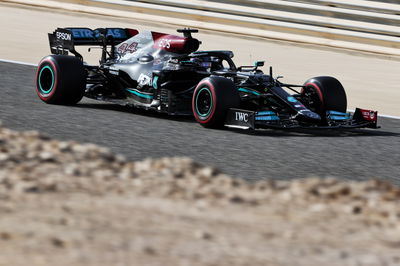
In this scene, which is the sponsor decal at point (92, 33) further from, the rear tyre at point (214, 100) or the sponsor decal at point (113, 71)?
the rear tyre at point (214, 100)

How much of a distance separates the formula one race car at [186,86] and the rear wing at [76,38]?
1 centimetres

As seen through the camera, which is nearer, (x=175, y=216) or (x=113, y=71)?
(x=175, y=216)

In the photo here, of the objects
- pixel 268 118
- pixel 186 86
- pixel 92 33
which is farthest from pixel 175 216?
pixel 92 33

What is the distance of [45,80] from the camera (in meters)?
11.3

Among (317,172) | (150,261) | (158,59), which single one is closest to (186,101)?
(158,59)

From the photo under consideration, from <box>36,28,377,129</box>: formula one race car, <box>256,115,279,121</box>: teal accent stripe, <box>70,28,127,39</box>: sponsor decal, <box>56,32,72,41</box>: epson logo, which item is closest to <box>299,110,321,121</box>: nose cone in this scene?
<box>36,28,377,129</box>: formula one race car

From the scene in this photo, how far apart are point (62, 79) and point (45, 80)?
1.54 feet

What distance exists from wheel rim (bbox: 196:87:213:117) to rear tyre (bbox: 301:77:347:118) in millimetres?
1262

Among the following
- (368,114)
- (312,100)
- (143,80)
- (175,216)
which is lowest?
(175,216)

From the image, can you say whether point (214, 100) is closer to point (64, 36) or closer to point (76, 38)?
point (76, 38)

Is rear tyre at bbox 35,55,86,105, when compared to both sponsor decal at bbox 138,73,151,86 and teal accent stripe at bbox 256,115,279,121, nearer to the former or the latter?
sponsor decal at bbox 138,73,151,86

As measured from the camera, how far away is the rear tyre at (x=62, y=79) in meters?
10.9

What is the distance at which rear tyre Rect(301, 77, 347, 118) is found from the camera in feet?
35.1

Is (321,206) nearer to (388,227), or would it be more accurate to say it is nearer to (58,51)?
(388,227)
